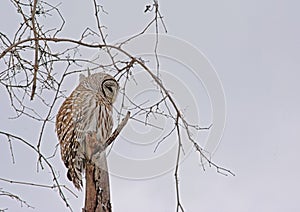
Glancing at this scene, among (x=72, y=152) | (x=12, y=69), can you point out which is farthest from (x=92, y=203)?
(x=12, y=69)

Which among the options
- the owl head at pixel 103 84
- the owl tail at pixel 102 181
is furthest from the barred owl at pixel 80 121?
the owl tail at pixel 102 181

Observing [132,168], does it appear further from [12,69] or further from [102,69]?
[12,69]

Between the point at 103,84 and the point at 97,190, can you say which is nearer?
the point at 97,190

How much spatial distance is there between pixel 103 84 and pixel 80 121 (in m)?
0.17

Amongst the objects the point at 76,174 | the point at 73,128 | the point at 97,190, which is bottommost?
the point at 97,190

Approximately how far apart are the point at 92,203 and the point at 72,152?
29 centimetres

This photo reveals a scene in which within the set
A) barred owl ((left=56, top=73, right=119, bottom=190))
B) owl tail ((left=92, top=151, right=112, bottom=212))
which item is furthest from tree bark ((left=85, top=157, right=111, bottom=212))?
barred owl ((left=56, top=73, right=119, bottom=190))

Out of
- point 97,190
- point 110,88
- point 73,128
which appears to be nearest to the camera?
point 97,190

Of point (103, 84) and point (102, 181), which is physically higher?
point (103, 84)

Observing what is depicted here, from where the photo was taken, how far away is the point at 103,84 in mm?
1337

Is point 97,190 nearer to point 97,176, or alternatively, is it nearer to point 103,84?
point 97,176

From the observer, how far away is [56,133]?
1.45 m

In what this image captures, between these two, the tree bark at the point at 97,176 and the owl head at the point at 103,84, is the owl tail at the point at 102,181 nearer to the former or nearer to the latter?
the tree bark at the point at 97,176

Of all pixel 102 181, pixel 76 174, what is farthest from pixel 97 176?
pixel 76 174
